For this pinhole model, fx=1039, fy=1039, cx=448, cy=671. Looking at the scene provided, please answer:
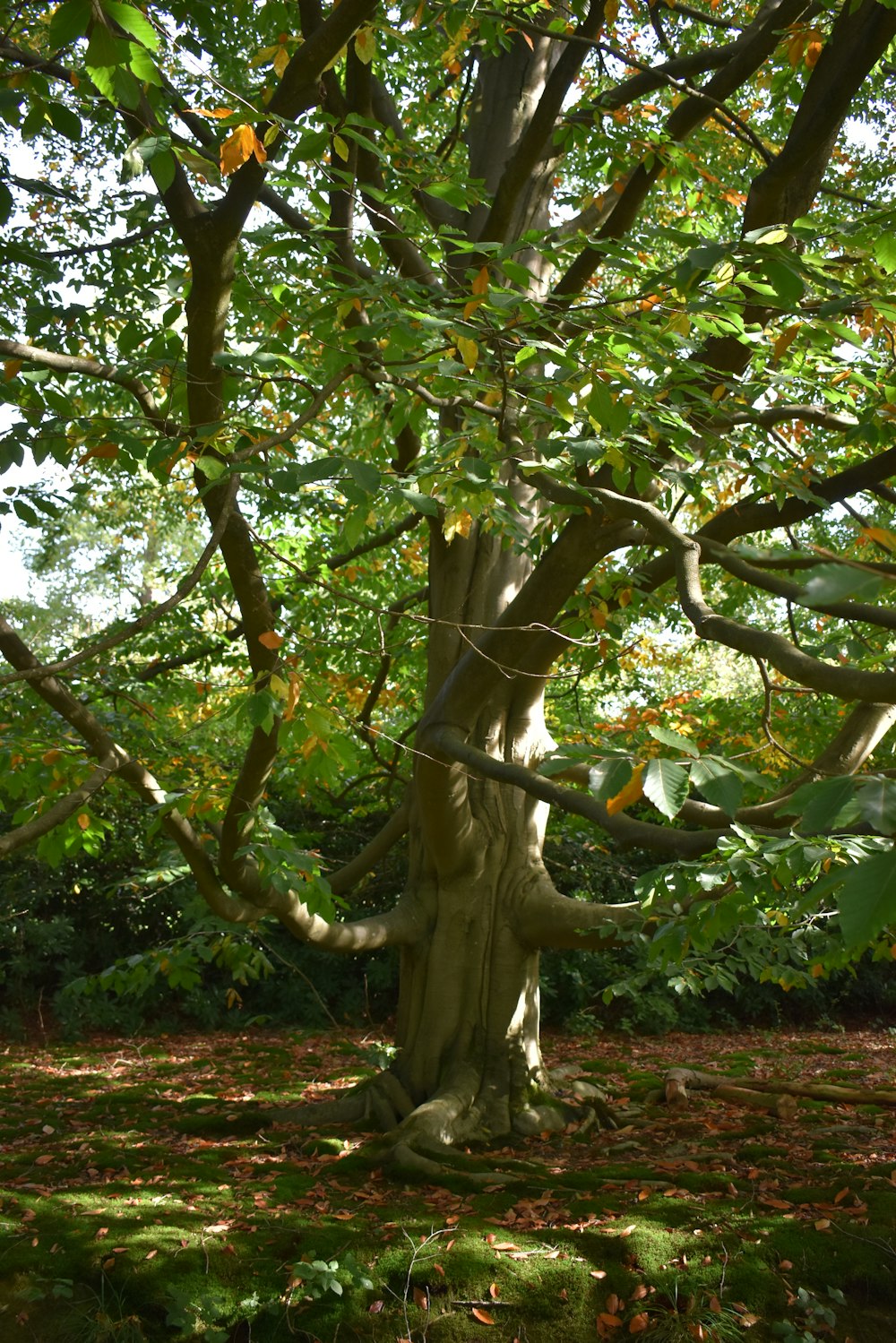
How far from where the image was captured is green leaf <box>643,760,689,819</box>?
6.09 ft

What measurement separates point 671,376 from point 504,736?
8.70ft

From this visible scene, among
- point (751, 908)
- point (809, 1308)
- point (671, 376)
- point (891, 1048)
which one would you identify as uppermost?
point (671, 376)

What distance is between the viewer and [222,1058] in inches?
345

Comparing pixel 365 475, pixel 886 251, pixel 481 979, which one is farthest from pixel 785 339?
pixel 481 979

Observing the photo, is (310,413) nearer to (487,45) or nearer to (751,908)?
(751,908)

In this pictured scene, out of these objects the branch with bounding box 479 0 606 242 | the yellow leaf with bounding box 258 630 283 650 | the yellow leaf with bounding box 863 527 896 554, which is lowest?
the yellow leaf with bounding box 863 527 896 554

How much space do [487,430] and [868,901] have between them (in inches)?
124

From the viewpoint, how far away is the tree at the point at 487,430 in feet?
10.1

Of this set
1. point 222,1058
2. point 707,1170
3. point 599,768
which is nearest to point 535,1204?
point 707,1170

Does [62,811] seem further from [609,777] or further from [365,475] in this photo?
[609,777]

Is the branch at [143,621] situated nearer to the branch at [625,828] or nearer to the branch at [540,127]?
the branch at [625,828]

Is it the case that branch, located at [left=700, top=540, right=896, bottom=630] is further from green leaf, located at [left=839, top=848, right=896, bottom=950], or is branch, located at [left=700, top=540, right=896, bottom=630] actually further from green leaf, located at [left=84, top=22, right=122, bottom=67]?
green leaf, located at [left=84, top=22, right=122, bottom=67]

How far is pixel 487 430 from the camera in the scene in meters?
4.20

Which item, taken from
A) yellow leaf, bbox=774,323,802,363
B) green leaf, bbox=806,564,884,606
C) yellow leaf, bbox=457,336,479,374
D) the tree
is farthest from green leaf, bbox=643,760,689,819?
yellow leaf, bbox=774,323,802,363
